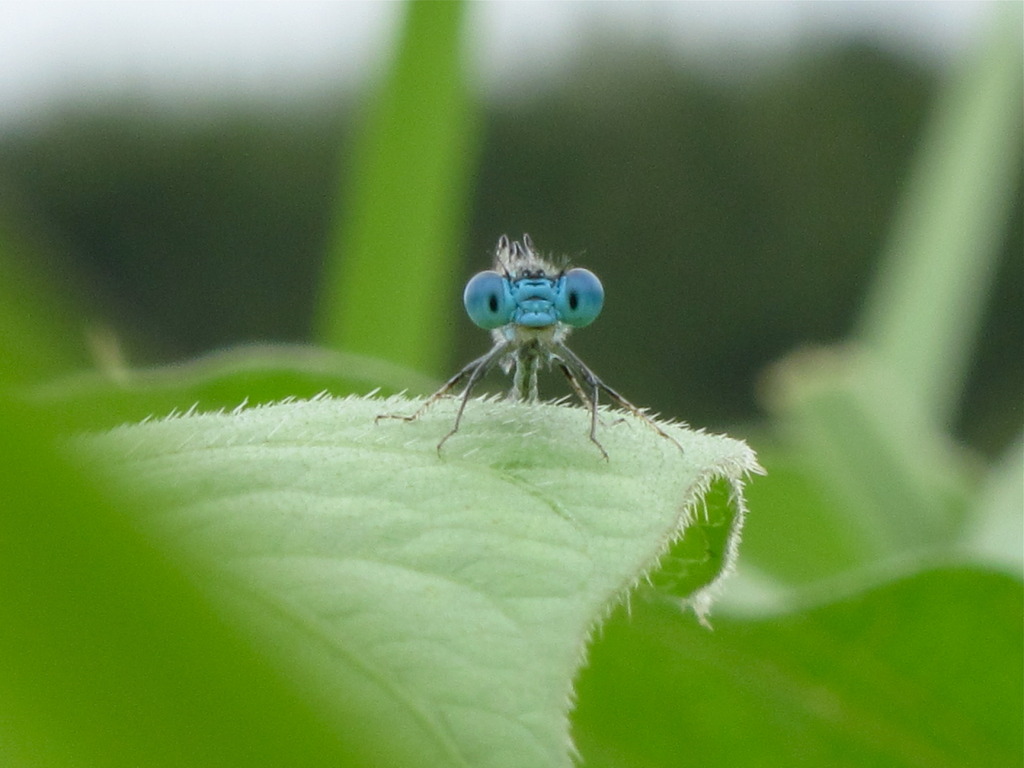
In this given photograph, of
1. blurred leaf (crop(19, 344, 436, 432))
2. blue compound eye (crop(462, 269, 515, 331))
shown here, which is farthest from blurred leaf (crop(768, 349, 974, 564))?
blurred leaf (crop(19, 344, 436, 432))

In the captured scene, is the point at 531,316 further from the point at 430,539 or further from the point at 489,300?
the point at 430,539

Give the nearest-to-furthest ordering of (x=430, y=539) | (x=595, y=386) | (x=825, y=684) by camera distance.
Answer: (x=430, y=539) < (x=825, y=684) < (x=595, y=386)

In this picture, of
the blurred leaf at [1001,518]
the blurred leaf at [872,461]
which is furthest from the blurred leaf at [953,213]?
the blurred leaf at [1001,518]

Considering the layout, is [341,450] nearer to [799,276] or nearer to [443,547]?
[443,547]

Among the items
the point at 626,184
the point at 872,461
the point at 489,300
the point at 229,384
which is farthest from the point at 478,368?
the point at 626,184

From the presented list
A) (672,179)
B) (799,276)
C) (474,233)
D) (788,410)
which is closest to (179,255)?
(474,233)

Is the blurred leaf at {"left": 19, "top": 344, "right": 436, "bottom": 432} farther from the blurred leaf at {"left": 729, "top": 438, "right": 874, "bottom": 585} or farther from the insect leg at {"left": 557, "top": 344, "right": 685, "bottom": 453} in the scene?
the blurred leaf at {"left": 729, "top": 438, "right": 874, "bottom": 585}
